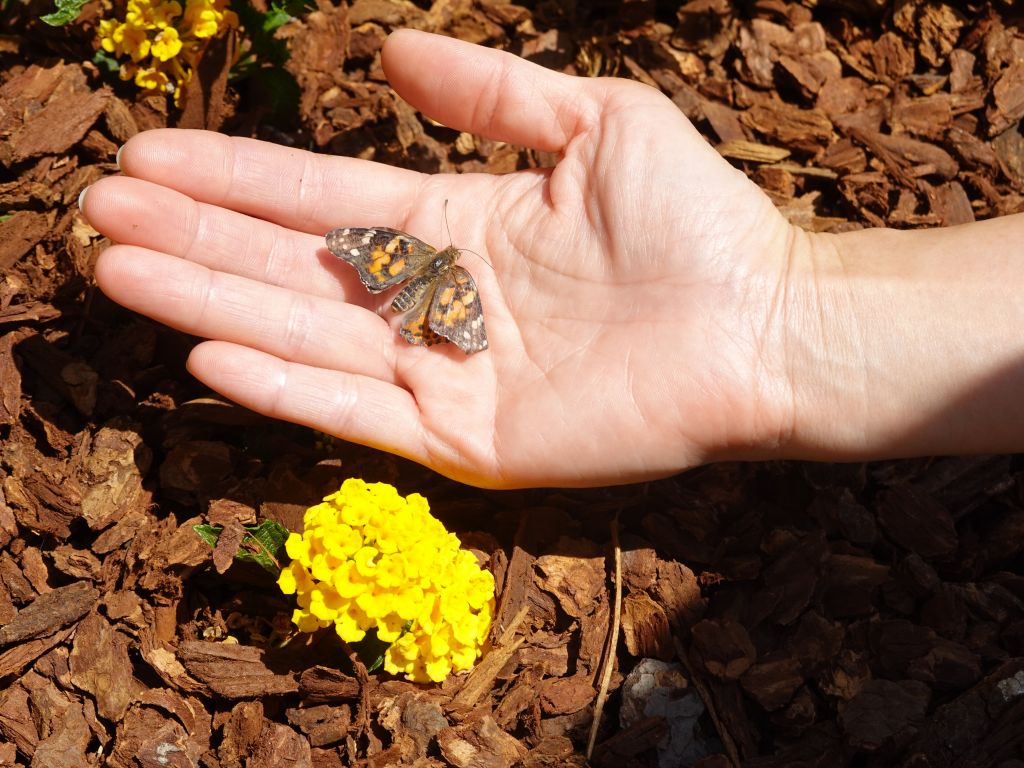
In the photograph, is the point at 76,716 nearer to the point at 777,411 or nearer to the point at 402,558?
the point at 402,558

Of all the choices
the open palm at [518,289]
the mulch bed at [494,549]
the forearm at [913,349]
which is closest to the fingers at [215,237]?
the open palm at [518,289]

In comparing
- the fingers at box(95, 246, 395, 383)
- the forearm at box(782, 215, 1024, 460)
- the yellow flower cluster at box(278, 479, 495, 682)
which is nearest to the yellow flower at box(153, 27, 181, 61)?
the fingers at box(95, 246, 395, 383)

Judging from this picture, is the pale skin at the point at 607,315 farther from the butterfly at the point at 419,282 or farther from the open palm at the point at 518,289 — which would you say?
the butterfly at the point at 419,282

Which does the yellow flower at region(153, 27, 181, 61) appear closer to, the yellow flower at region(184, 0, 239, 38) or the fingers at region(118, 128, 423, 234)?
the yellow flower at region(184, 0, 239, 38)

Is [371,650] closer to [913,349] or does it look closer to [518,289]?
[518,289]

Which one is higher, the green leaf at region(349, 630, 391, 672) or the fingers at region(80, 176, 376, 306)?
the fingers at region(80, 176, 376, 306)

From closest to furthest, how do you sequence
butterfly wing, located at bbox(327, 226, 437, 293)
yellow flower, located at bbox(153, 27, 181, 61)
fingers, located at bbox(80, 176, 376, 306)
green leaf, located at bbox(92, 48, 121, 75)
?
1. fingers, located at bbox(80, 176, 376, 306)
2. butterfly wing, located at bbox(327, 226, 437, 293)
3. yellow flower, located at bbox(153, 27, 181, 61)
4. green leaf, located at bbox(92, 48, 121, 75)

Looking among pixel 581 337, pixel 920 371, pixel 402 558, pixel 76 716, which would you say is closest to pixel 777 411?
pixel 920 371
